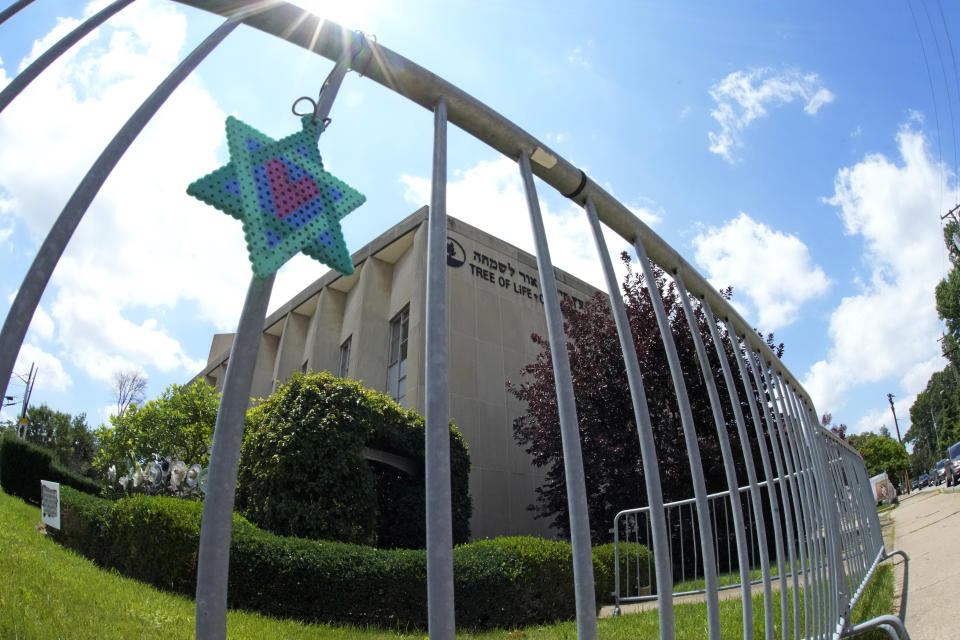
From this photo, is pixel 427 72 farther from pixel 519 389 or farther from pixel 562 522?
pixel 519 389

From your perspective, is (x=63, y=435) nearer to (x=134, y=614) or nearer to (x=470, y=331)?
(x=470, y=331)

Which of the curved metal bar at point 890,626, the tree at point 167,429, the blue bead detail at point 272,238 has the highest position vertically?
the tree at point 167,429

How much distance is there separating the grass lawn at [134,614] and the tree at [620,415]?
4.96 meters

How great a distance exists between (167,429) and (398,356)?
8818mm

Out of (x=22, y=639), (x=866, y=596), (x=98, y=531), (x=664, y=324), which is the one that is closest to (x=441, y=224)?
(x=664, y=324)

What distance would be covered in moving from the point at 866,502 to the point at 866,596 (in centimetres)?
134

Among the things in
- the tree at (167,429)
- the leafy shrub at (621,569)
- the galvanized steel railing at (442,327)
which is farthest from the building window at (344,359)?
the galvanized steel railing at (442,327)

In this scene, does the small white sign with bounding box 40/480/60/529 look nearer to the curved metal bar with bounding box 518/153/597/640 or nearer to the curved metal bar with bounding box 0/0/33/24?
the curved metal bar with bounding box 0/0/33/24

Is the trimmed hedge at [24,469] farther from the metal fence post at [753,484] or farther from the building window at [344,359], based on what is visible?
the metal fence post at [753,484]

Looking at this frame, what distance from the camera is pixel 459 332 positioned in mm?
13695

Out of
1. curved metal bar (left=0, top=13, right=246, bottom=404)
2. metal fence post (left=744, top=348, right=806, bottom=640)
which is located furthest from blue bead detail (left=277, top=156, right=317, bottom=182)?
metal fence post (left=744, top=348, right=806, bottom=640)

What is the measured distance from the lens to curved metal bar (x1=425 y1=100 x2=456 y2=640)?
3.08 feet

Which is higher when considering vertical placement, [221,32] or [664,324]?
[221,32]

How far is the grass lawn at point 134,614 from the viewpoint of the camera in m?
3.74
